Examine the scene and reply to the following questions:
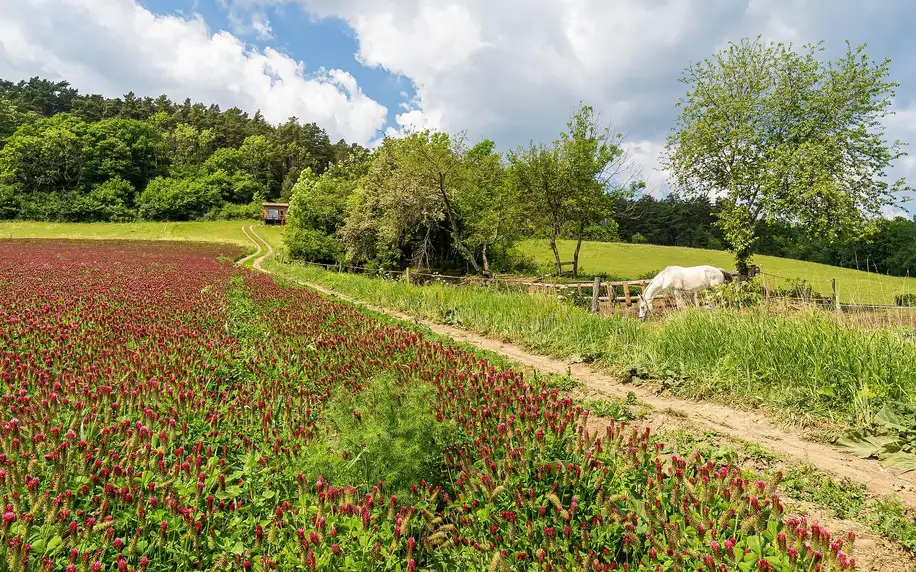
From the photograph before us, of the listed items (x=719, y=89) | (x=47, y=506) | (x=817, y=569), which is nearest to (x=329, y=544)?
(x=47, y=506)

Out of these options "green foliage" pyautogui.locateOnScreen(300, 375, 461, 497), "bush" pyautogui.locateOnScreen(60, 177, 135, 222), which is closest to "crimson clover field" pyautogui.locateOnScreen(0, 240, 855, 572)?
"green foliage" pyautogui.locateOnScreen(300, 375, 461, 497)

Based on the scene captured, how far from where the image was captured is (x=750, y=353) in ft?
25.3

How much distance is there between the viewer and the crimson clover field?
2875mm

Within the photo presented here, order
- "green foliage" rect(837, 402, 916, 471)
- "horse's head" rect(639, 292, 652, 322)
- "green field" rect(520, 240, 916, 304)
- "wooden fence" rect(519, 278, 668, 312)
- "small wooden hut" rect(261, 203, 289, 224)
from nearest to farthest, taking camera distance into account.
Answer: "green foliage" rect(837, 402, 916, 471) < "horse's head" rect(639, 292, 652, 322) < "wooden fence" rect(519, 278, 668, 312) < "green field" rect(520, 240, 916, 304) < "small wooden hut" rect(261, 203, 289, 224)

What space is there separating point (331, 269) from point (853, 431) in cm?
3053

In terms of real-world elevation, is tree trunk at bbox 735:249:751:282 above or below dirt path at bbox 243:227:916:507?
above

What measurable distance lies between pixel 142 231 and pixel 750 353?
73.4 meters

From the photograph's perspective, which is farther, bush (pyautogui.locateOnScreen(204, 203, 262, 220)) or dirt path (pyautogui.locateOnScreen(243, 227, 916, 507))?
bush (pyautogui.locateOnScreen(204, 203, 262, 220))

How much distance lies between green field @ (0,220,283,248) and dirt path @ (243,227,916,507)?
53.5 m

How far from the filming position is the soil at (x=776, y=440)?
3.72 meters

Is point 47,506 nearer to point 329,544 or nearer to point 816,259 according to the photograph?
point 329,544

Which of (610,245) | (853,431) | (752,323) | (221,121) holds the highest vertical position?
(221,121)

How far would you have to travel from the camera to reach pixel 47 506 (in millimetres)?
2967

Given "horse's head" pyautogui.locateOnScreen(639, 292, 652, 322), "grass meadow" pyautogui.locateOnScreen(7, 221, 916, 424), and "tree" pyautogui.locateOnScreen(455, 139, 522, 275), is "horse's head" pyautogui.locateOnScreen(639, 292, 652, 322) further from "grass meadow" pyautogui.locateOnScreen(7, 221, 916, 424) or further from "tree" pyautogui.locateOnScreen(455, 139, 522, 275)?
"tree" pyautogui.locateOnScreen(455, 139, 522, 275)
